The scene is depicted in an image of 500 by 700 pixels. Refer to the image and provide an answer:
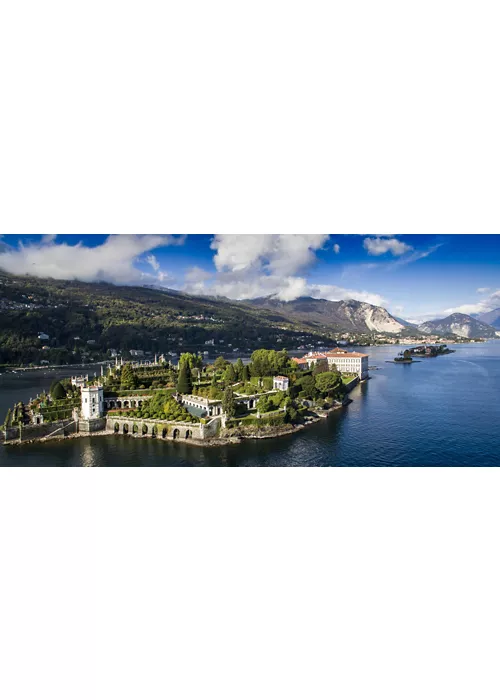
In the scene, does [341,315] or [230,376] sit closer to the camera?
[230,376]

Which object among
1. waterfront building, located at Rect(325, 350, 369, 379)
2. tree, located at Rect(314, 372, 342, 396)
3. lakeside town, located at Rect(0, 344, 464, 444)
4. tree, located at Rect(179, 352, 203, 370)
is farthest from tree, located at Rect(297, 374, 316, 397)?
waterfront building, located at Rect(325, 350, 369, 379)

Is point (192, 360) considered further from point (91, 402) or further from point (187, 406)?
point (91, 402)

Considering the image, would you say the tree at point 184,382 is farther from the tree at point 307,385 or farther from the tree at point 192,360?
the tree at point 307,385

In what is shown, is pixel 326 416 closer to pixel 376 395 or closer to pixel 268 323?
pixel 376 395

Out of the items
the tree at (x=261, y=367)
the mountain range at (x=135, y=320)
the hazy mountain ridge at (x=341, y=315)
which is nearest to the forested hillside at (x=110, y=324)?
the mountain range at (x=135, y=320)

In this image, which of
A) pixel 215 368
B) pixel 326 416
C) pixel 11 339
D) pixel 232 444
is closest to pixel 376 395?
pixel 326 416

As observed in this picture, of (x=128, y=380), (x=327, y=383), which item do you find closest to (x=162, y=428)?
(x=128, y=380)
